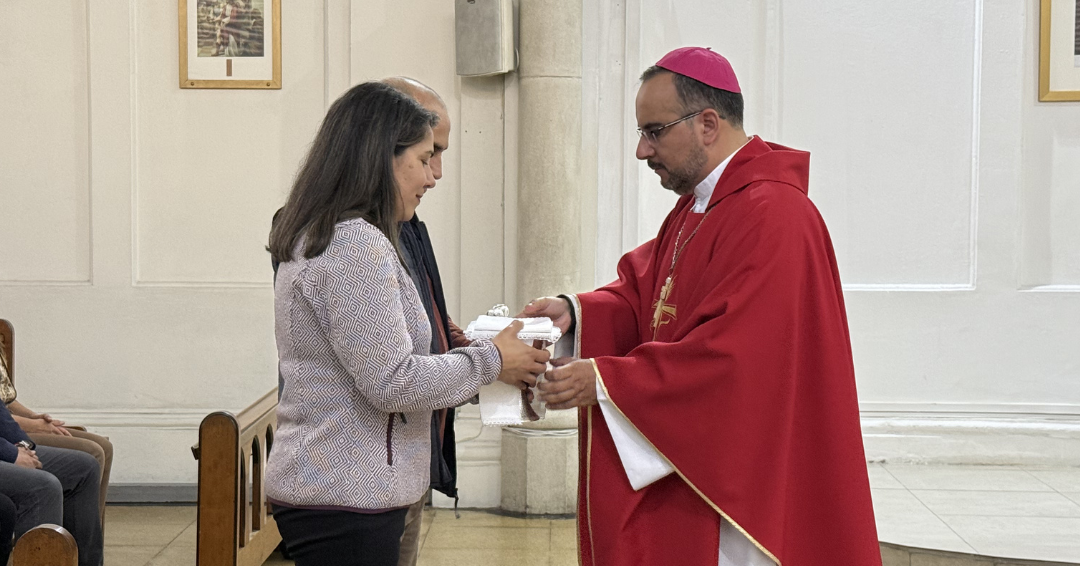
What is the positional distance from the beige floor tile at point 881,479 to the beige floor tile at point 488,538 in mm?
1664

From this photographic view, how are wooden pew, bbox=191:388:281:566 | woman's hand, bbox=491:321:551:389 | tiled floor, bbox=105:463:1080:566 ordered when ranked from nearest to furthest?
woman's hand, bbox=491:321:551:389
wooden pew, bbox=191:388:281:566
tiled floor, bbox=105:463:1080:566

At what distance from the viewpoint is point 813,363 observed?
8.37 feet

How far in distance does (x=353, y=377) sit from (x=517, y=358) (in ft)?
1.31

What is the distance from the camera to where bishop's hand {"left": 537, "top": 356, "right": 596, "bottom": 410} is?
2.51 metres

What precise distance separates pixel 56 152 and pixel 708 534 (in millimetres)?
4312

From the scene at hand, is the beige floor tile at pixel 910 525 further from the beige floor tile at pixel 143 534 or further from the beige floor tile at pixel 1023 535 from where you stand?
the beige floor tile at pixel 143 534

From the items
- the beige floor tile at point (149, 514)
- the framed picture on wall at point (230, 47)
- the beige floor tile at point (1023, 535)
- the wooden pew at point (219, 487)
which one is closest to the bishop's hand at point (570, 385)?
the wooden pew at point (219, 487)

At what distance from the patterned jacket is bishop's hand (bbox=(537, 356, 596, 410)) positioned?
30 cm

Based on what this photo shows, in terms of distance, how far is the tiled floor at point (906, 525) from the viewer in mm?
4383

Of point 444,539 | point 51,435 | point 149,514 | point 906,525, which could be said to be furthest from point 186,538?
point 906,525

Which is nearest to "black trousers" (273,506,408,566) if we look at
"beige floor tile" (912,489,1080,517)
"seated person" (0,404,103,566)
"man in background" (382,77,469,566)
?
"man in background" (382,77,469,566)

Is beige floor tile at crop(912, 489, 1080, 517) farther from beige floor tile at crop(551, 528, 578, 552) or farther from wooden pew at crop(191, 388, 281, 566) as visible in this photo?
wooden pew at crop(191, 388, 281, 566)

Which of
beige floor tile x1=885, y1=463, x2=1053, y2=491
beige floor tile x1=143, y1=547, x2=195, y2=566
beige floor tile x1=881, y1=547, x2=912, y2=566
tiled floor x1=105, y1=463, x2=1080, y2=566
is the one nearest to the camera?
beige floor tile x1=881, y1=547, x2=912, y2=566

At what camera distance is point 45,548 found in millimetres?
2051
